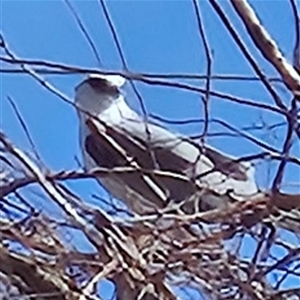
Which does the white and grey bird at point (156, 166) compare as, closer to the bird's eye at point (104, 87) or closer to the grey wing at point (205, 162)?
the grey wing at point (205, 162)

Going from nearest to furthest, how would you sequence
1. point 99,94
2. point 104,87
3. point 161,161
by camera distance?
point 161,161 → point 99,94 → point 104,87

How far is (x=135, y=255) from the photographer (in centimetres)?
135

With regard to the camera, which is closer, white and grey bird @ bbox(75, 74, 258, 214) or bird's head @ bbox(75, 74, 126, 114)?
white and grey bird @ bbox(75, 74, 258, 214)

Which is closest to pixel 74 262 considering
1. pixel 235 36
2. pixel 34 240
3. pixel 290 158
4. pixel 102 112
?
pixel 34 240

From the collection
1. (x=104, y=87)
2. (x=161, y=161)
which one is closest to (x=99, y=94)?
(x=104, y=87)

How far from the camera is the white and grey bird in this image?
143cm

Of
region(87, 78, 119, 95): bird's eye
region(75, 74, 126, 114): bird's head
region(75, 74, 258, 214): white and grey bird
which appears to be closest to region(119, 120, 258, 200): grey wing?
region(75, 74, 258, 214): white and grey bird

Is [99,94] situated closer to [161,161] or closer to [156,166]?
[161,161]

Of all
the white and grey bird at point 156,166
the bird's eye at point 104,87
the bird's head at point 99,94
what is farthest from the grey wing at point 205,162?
the bird's eye at point 104,87

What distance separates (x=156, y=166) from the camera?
1.54 m

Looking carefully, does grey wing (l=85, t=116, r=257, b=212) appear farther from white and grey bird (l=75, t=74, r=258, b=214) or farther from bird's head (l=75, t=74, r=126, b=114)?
bird's head (l=75, t=74, r=126, b=114)

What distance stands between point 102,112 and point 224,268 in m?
0.87

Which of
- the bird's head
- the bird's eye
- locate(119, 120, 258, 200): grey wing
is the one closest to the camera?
locate(119, 120, 258, 200): grey wing

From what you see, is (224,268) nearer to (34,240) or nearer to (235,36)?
(34,240)
